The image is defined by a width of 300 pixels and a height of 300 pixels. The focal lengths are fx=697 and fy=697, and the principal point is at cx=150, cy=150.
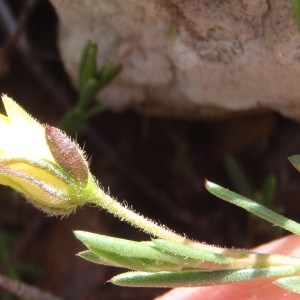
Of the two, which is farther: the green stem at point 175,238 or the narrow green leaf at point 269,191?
the narrow green leaf at point 269,191

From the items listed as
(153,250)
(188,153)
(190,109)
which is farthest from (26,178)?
(188,153)

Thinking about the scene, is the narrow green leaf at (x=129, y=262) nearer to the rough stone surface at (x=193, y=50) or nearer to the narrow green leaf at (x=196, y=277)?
the narrow green leaf at (x=196, y=277)

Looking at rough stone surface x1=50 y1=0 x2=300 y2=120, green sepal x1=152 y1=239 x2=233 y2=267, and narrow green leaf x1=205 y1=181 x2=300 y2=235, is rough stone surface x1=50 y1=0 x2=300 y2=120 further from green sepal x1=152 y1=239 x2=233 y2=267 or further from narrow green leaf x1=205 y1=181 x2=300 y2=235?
green sepal x1=152 y1=239 x2=233 y2=267

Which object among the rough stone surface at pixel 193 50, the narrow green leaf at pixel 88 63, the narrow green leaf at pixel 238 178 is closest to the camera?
the rough stone surface at pixel 193 50

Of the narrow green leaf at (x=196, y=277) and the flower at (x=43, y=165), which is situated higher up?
the flower at (x=43, y=165)

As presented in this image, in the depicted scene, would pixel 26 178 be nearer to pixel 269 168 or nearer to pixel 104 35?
pixel 104 35

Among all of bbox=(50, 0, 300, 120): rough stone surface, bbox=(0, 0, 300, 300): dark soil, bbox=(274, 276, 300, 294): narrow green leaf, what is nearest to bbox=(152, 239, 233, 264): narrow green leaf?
bbox=(274, 276, 300, 294): narrow green leaf

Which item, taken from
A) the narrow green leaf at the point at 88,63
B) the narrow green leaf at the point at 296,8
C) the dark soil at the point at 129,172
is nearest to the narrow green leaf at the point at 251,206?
the narrow green leaf at the point at 296,8

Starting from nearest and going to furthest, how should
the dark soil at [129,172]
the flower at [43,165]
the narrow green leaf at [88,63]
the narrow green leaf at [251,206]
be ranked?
1. the flower at [43,165]
2. the narrow green leaf at [251,206]
3. the narrow green leaf at [88,63]
4. the dark soil at [129,172]
